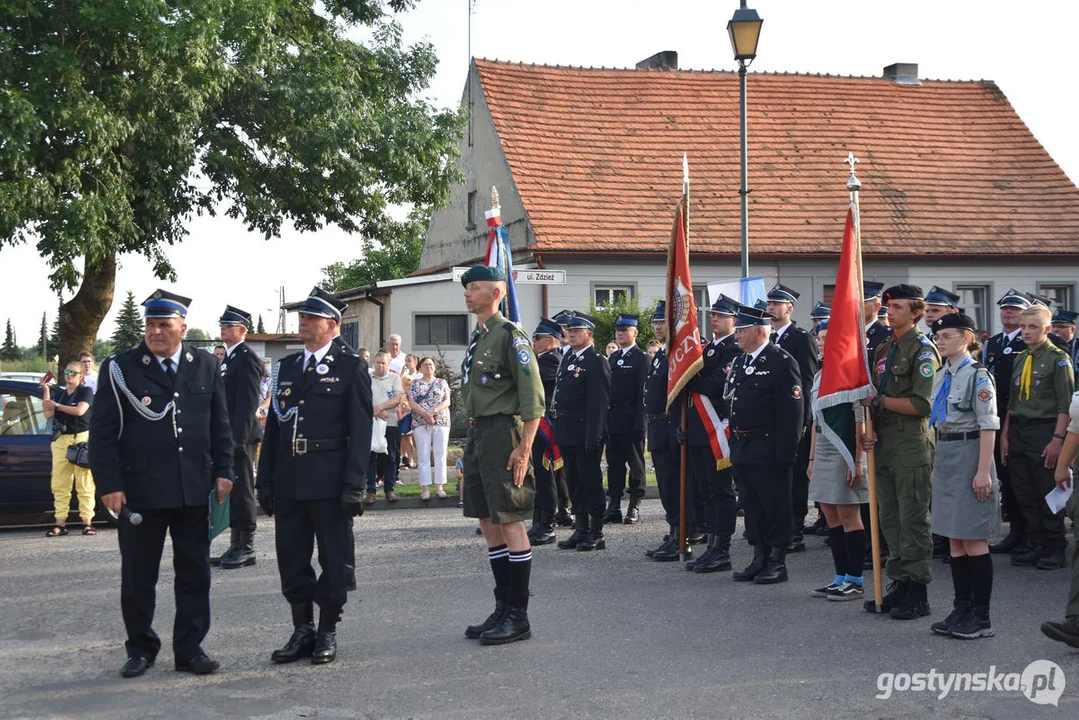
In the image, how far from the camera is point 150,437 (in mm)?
6707

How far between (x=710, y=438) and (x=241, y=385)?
12.6 ft

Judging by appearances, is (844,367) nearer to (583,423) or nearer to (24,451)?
(583,423)

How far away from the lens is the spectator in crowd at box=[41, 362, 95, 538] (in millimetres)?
12578

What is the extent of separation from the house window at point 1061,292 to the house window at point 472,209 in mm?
13843

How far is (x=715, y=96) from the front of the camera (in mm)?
32062

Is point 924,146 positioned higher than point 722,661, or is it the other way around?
point 924,146

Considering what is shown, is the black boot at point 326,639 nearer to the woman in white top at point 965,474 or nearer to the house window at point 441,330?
the woman in white top at point 965,474

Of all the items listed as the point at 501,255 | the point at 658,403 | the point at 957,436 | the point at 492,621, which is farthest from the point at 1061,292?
the point at 492,621

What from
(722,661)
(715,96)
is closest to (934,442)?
(722,661)

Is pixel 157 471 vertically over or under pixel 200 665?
over

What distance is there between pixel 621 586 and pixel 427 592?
1425 mm

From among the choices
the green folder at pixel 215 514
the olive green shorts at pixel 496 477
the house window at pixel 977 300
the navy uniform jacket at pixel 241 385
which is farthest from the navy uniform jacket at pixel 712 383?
the house window at pixel 977 300

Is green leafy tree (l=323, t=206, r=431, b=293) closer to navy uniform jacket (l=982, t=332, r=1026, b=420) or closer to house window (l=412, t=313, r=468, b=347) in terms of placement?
house window (l=412, t=313, r=468, b=347)

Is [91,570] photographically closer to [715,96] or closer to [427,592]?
[427,592]
